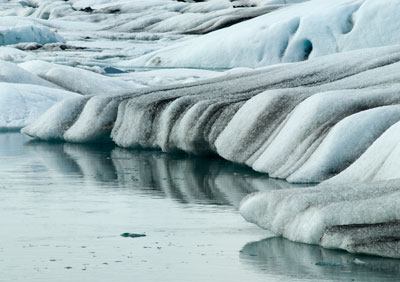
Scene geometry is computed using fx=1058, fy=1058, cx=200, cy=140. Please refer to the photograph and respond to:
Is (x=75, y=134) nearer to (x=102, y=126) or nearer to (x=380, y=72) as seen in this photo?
(x=102, y=126)

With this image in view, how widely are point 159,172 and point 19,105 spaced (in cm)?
451

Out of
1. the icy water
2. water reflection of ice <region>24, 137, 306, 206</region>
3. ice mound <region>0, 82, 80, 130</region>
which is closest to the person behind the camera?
the icy water

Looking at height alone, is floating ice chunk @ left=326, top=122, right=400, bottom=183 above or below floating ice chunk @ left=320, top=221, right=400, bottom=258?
below

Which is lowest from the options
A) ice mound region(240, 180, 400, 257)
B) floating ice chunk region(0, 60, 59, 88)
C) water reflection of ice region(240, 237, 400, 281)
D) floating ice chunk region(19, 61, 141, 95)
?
floating ice chunk region(19, 61, 141, 95)

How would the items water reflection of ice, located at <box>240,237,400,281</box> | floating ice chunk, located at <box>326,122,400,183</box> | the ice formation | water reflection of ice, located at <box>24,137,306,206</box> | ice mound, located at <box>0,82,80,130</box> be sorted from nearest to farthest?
water reflection of ice, located at <box>240,237,400,281</box> < the ice formation < floating ice chunk, located at <box>326,122,400,183</box> < water reflection of ice, located at <box>24,137,306,206</box> < ice mound, located at <box>0,82,80,130</box>

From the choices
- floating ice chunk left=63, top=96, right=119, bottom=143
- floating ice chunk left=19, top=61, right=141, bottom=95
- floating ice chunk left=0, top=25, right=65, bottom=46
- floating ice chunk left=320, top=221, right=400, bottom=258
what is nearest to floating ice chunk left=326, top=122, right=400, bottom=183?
floating ice chunk left=320, top=221, right=400, bottom=258

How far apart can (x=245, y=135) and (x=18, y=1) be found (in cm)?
4636

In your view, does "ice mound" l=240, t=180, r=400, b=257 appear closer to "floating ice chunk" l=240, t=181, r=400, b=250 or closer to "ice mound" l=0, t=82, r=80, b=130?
"floating ice chunk" l=240, t=181, r=400, b=250

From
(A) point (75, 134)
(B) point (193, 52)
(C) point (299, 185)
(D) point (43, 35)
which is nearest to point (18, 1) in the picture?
(D) point (43, 35)

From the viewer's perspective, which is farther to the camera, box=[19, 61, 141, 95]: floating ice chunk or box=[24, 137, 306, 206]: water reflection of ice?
box=[19, 61, 141, 95]: floating ice chunk

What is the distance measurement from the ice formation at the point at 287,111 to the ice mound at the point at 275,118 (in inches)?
0.4

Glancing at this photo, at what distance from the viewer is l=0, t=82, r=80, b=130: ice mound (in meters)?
12.5

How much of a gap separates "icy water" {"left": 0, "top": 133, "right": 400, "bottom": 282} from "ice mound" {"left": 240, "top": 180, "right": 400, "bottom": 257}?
62 mm

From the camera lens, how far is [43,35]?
30.6 metres
